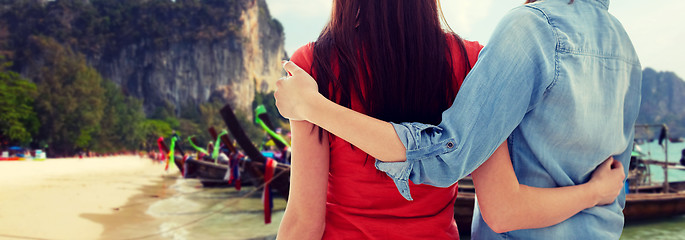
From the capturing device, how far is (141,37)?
59938 mm

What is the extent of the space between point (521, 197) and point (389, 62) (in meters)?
0.36

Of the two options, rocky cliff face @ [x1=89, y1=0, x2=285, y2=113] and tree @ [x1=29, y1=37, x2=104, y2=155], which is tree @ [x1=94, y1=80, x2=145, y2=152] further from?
rocky cliff face @ [x1=89, y1=0, x2=285, y2=113]

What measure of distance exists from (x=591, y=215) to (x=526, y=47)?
0.35 meters

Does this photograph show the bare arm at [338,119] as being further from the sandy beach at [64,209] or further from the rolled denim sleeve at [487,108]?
the sandy beach at [64,209]

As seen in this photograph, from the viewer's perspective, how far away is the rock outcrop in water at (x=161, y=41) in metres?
55.2

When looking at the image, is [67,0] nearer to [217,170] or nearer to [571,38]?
[217,170]

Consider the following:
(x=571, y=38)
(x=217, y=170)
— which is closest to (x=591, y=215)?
(x=571, y=38)

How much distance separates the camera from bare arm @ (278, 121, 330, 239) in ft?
2.80

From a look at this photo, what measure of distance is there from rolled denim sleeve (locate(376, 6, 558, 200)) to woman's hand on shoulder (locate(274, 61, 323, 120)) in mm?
175

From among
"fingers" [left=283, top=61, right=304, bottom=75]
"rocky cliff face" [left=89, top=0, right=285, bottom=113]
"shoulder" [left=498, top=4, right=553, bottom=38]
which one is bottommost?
"fingers" [left=283, top=61, right=304, bottom=75]

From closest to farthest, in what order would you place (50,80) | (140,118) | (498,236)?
(498,236) < (50,80) < (140,118)

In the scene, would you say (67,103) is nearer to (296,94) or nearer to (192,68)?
(192,68)

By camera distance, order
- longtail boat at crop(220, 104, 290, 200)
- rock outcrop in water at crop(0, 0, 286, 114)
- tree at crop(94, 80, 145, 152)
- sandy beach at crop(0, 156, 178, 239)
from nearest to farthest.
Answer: longtail boat at crop(220, 104, 290, 200) < sandy beach at crop(0, 156, 178, 239) < tree at crop(94, 80, 145, 152) < rock outcrop in water at crop(0, 0, 286, 114)

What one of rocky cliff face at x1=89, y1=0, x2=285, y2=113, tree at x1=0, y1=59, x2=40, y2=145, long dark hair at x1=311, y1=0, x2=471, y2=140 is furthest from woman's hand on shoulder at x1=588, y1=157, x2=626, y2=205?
rocky cliff face at x1=89, y1=0, x2=285, y2=113
